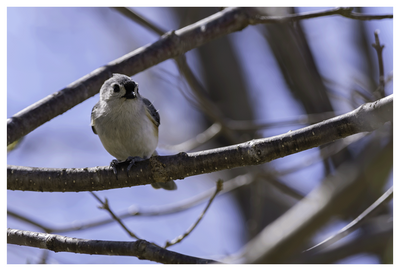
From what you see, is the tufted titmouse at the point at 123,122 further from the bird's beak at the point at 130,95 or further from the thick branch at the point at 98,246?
the thick branch at the point at 98,246

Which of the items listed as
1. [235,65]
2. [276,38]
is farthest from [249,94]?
[276,38]

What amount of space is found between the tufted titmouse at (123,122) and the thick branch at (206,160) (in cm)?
47

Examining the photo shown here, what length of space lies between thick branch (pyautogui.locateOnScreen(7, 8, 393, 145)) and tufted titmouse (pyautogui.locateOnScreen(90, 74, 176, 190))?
0.17 metres

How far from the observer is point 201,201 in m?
3.08

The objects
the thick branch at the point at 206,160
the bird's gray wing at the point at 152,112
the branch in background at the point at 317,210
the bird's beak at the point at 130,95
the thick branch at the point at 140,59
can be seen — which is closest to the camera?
the thick branch at the point at 206,160

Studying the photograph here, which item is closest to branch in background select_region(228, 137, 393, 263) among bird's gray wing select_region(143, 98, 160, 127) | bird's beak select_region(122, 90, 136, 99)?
bird's gray wing select_region(143, 98, 160, 127)

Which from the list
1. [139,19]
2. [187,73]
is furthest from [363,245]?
[139,19]

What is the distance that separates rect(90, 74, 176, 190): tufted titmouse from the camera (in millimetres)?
2416

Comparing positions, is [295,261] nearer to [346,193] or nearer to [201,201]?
[346,193]

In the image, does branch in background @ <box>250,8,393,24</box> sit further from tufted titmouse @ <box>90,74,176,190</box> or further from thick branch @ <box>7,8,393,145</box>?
tufted titmouse @ <box>90,74,176,190</box>

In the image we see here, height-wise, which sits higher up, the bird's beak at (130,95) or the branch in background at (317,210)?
the bird's beak at (130,95)

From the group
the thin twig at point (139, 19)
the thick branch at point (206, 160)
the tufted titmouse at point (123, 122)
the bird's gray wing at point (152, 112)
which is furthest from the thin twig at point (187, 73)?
the thick branch at point (206, 160)

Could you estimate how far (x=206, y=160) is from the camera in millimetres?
1784

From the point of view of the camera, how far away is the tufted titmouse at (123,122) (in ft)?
7.93
